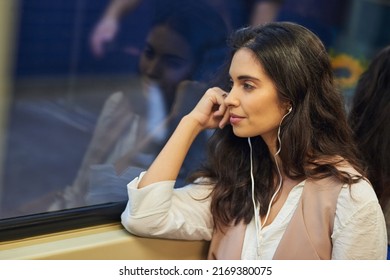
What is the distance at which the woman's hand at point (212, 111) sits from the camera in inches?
64.5

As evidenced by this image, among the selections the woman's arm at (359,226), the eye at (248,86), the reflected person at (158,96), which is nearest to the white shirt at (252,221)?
the woman's arm at (359,226)

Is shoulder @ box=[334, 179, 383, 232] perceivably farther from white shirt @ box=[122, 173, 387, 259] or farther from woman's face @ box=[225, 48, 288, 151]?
woman's face @ box=[225, 48, 288, 151]

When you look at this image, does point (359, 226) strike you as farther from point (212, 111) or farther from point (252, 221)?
point (212, 111)

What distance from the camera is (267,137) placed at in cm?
157

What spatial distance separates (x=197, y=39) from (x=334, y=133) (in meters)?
1.16

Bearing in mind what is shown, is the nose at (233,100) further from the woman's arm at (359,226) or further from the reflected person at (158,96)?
the reflected person at (158,96)

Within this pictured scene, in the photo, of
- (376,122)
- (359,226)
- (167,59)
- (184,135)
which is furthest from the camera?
(167,59)

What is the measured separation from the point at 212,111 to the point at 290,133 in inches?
10.6

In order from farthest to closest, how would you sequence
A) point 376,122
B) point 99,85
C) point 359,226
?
point 99,85 → point 376,122 → point 359,226

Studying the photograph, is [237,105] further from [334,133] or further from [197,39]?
[197,39]

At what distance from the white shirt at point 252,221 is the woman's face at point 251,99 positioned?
0.20 metres

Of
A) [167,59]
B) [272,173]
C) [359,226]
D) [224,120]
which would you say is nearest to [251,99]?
[224,120]

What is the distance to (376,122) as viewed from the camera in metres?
1.92
